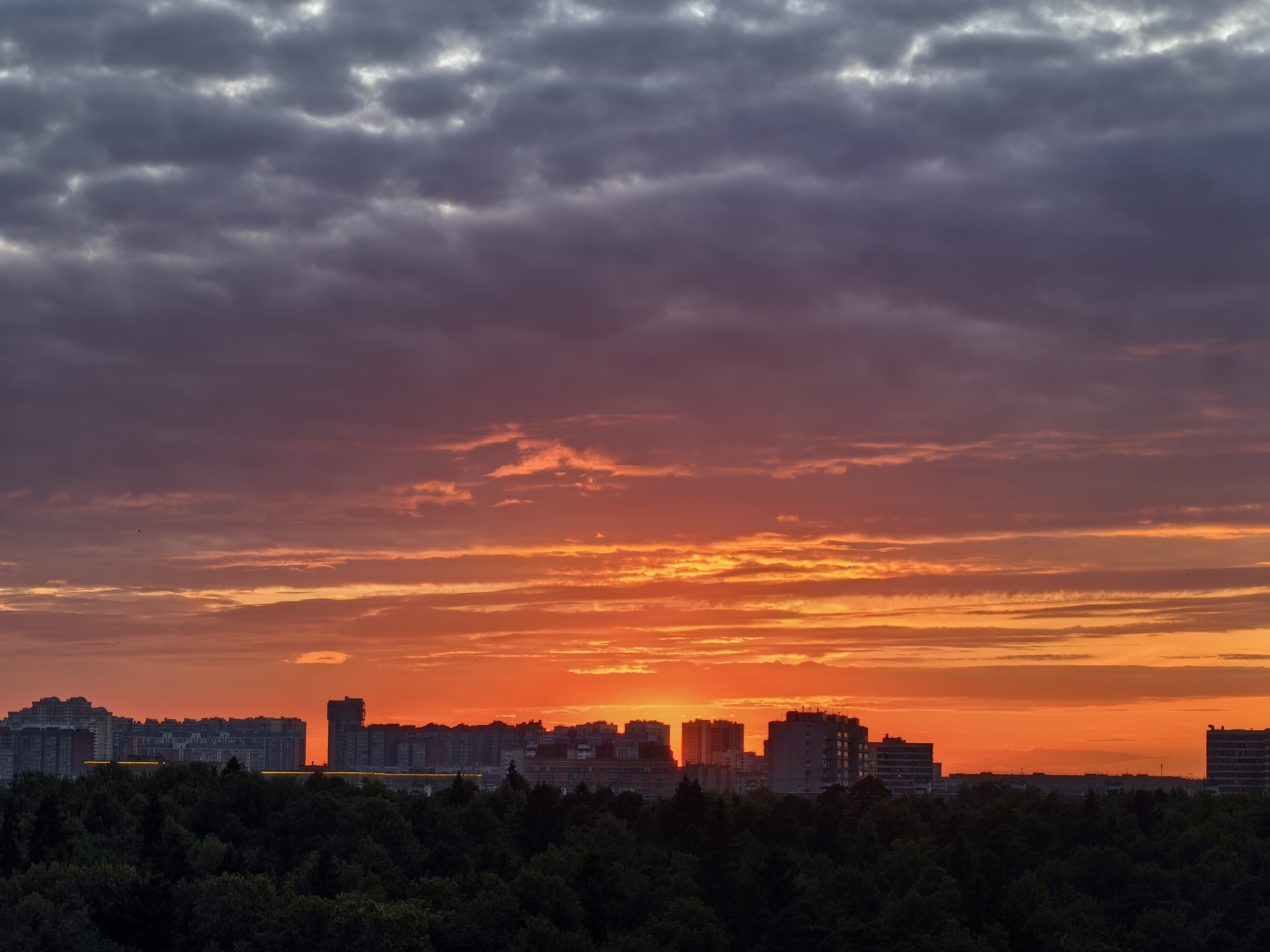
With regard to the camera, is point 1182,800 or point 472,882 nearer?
point 472,882

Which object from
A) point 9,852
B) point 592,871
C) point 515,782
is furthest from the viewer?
point 515,782

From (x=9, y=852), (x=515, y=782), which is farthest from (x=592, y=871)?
(x=515, y=782)

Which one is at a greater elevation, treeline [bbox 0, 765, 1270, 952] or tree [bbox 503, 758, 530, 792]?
tree [bbox 503, 758, 530, 792]

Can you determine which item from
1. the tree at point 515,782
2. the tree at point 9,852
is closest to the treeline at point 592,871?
the tree at point 9,852

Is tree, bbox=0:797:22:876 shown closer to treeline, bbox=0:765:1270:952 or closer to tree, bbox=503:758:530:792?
treeline, bbox=0:765:1270:952

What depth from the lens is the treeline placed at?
102 metres

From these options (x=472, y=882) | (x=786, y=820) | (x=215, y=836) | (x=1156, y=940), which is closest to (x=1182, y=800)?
(x=786, y=820)

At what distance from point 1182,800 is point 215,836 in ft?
362

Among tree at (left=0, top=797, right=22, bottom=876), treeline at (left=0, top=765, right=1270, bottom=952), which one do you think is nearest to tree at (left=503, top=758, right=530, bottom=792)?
treeline at (left=0, top=765, right=1270, bottom=952)

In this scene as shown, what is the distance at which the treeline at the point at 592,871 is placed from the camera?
102m

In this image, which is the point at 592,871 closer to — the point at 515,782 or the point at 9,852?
the point at 9,852

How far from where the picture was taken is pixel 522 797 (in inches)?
6373

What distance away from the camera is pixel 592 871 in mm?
112312

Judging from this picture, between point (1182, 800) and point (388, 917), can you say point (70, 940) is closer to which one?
point (388, 917)
